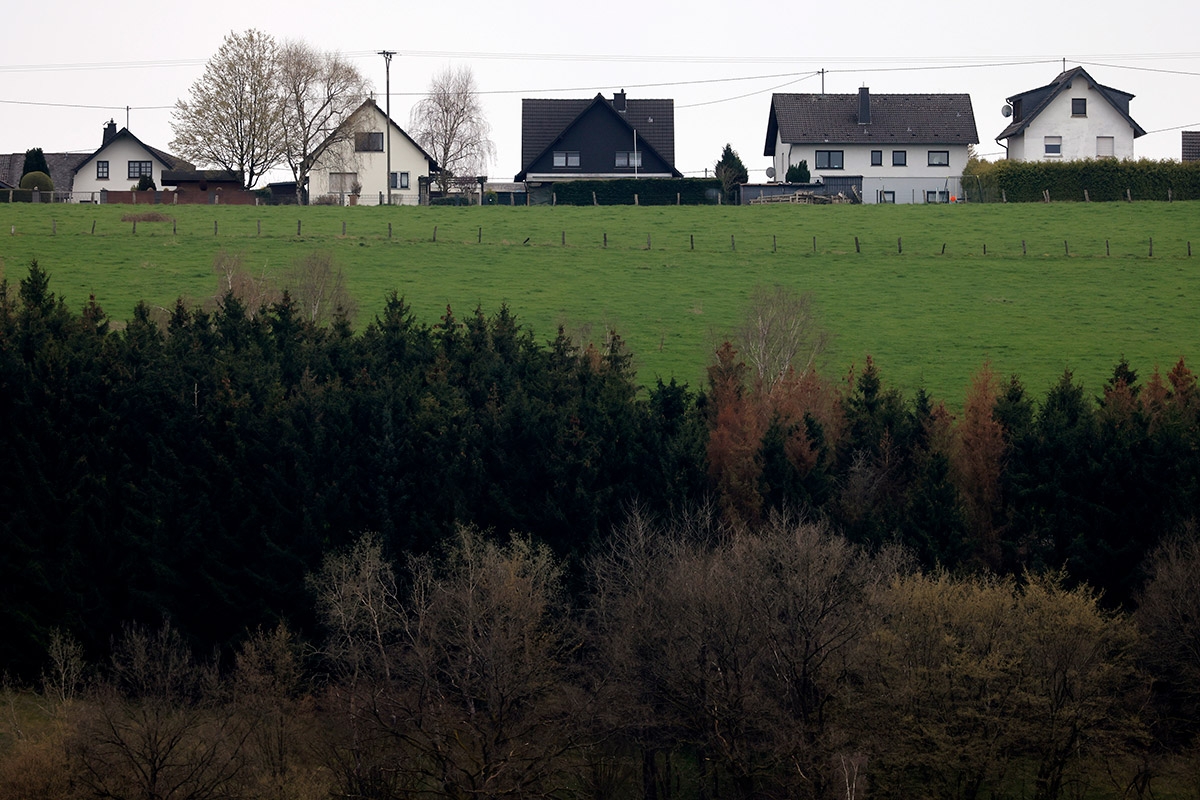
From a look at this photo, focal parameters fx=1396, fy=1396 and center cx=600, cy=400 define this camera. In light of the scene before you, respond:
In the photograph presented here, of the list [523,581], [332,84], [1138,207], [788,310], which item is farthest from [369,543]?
[332,84]

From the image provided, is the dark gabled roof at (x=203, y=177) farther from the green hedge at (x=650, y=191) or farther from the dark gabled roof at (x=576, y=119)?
the green hedge at (x=650, y=191)

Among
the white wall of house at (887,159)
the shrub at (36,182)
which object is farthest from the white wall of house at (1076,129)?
the shrub at (36,182)

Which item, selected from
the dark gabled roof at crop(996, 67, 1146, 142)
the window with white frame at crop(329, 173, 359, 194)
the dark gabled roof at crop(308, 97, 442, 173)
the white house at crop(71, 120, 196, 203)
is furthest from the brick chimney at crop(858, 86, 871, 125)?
the white house at crop(71, 120, 196, 203)

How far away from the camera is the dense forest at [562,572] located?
29.8 m

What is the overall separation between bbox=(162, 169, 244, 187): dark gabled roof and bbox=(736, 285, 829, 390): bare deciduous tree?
144 feet

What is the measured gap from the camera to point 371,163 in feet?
286

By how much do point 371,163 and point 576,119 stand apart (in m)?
13.1

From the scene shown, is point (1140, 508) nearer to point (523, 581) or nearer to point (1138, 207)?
point (523, 581)

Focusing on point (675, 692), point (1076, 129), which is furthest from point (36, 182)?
point (675, 692)

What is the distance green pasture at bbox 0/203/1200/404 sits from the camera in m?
48.2

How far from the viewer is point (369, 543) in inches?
1331

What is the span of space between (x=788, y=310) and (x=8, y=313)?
2447 cm

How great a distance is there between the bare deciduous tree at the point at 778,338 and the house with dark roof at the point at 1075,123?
4294cm

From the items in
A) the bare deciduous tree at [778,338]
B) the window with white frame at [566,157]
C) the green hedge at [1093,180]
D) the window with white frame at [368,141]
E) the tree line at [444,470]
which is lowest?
the tree line at [444,470]
